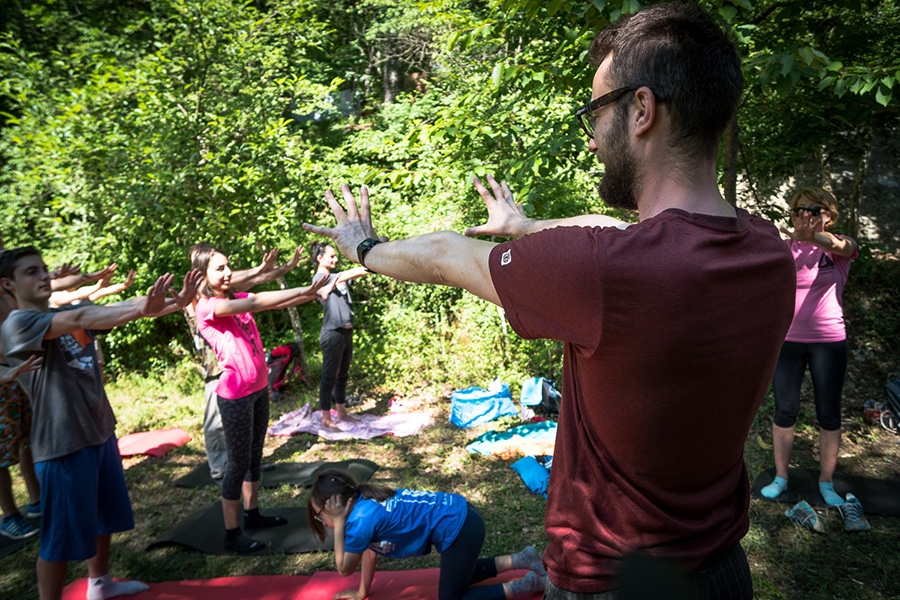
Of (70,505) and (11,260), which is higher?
(11,260)

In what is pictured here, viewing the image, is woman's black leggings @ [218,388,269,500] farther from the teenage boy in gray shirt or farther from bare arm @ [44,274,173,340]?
bare arm @ [44,274,173,340]

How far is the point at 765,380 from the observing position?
1.15 m

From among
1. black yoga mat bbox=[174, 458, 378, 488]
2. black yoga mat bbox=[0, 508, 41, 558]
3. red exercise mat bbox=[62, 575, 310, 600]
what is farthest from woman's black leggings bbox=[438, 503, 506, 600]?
black yoga mat bbox=[0, 508, 41, 558]

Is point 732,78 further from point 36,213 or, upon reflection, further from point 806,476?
point 36,213

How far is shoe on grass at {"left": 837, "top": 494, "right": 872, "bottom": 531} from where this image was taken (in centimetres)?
377

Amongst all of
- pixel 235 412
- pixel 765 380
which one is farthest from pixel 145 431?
pixel 765 380

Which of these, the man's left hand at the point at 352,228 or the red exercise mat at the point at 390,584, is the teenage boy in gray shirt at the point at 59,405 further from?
the man's left hand at the point at 352,228

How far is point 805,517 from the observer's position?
3.88 m

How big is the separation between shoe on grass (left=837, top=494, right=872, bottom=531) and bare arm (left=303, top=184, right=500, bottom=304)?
12.4 feet

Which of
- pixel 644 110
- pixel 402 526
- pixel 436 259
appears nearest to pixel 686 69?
pixel 644 110

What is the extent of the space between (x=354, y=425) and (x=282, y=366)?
1.65 meters

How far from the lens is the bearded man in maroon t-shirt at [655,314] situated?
39.4 inches

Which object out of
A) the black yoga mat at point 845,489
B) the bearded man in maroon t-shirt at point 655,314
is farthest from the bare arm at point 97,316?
the black yoga mat at point 845,489

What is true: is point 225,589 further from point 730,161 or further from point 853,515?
point 730,161
